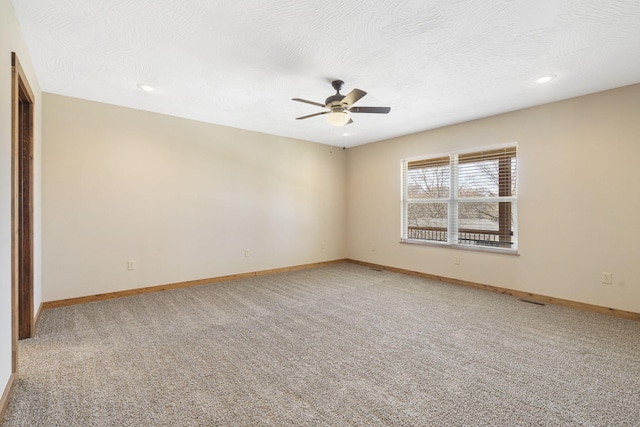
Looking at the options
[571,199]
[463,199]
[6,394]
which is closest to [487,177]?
[463,199]

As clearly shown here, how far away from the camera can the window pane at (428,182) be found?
5.06 m

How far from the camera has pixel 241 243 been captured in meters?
5.12

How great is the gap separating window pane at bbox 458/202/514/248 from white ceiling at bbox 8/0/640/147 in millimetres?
1450

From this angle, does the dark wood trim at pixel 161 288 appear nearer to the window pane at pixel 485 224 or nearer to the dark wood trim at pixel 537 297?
the dark wood trim at pixel 537 297

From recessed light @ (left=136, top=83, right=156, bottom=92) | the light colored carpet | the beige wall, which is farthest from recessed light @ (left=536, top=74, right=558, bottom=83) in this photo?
recessed light @ (left=136, top=83, right=156, bottom=92)

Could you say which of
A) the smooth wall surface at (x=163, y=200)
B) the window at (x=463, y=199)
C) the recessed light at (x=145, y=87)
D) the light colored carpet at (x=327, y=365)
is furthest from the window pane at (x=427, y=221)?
the recessed light at (x=145, y=87)

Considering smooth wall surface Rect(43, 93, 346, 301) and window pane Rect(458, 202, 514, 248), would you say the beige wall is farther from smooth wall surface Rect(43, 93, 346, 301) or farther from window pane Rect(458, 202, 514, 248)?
smooth wall surface Rect(43, 93, 346, 301)

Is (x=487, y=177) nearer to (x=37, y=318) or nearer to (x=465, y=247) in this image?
(x=465, y=247)

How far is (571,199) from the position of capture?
3.65m

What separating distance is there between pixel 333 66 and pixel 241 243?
3.30 meters

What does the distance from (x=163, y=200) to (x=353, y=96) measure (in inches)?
122

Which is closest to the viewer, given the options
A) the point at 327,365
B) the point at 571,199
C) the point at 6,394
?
the point at 6,394

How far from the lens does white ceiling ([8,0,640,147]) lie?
2041 mm

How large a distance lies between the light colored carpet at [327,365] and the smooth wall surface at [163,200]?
0.68m
